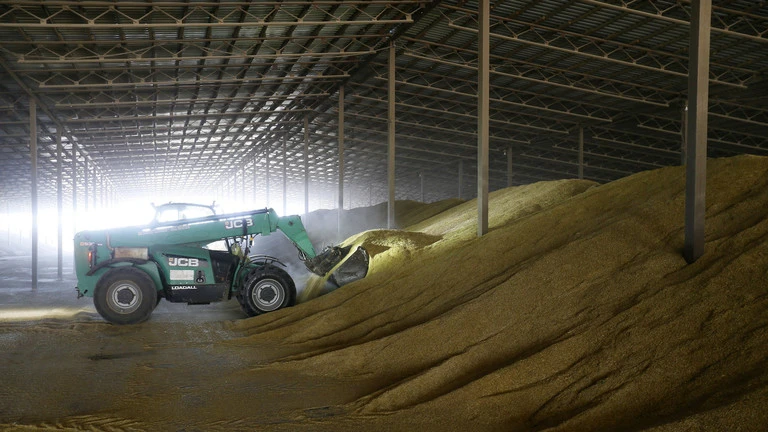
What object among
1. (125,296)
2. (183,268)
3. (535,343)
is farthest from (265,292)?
(535,343)

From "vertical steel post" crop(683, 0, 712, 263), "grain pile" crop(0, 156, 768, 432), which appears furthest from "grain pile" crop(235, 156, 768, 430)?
"vertical steel post" crop(683, 0, 712, 263)

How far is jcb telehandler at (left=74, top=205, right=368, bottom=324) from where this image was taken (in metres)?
12.8

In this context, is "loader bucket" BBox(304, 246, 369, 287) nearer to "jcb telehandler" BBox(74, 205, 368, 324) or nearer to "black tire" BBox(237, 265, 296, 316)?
"jcb telehandler" BBox(74, 205, 368, 324)

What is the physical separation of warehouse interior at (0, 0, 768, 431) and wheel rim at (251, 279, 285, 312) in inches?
27.0

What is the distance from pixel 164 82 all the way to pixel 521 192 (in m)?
13.1

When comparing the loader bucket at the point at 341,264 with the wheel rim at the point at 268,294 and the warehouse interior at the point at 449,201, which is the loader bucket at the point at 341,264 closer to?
the warehouse interior at the point at 449,201

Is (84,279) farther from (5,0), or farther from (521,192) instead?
(521,192)

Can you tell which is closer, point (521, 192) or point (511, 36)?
point (521, 192)

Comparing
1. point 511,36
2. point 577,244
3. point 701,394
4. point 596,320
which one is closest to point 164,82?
point 511,36

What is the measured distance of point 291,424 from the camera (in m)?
6.09

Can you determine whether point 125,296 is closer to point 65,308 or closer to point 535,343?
point 65,308

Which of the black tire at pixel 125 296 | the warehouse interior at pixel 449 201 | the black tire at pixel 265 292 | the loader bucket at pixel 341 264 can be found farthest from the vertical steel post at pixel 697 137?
the black tire at pixel 125 296

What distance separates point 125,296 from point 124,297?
0.03 meters

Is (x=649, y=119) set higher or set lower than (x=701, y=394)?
higher
